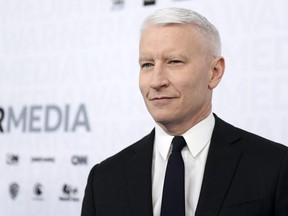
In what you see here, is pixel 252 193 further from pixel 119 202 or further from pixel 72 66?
pixel 72 66

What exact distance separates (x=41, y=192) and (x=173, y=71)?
1.10 meters

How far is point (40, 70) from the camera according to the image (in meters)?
2.21

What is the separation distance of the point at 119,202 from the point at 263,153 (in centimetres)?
37

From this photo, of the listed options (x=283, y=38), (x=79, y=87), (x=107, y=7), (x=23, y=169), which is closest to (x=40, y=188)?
(x=23, y=169)

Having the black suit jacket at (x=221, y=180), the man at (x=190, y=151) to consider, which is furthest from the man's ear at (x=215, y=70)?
the black suit jacket at (x=221, y=180)

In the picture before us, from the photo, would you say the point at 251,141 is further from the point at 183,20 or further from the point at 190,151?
the point at 183,20

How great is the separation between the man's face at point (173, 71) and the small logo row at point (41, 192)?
89 centimetres

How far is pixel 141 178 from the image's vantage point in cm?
133

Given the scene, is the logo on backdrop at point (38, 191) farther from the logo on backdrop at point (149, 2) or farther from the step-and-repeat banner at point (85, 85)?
the logo on backdrop at point (149, 2)

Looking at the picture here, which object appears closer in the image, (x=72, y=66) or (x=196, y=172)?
(x=196, y=172)

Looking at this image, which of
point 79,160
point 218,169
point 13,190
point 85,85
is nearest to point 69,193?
point 79,160

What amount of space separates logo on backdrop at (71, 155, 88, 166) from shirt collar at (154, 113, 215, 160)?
0.75m

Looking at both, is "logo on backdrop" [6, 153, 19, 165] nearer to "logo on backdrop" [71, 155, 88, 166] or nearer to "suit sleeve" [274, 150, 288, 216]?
"logo on backdrop" [71, 155, 88, 166]

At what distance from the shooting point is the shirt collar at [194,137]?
1.33 m
